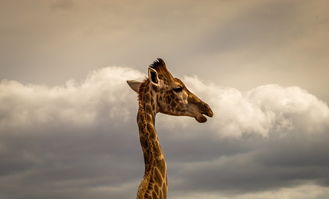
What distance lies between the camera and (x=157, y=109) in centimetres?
1521

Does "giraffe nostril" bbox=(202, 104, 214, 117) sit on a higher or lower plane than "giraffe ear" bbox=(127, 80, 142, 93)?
lower

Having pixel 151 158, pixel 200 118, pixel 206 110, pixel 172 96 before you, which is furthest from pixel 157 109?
pixel 151 158

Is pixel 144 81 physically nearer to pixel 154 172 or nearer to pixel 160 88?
pixel 160 88

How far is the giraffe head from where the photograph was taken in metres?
15.2

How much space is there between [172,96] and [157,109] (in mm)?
684

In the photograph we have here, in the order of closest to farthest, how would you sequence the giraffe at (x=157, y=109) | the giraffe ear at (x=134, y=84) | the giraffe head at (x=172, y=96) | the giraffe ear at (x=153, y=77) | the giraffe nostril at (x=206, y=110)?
the giraffe at (x=157, y=109), the giraffe ear at (x=153, y=77), the giraffe head at (x=172, y=96), the giraffe ear at (x=134, y=84), the giraffe nostril at (x=206, y=110)

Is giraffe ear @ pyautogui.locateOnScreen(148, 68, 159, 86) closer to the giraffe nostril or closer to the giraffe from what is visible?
the giraffe

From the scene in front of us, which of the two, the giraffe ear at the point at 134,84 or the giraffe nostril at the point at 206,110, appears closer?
the giraffe ear at the point at 134,84

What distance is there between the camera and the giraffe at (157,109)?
13750 mm

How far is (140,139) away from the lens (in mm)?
14031

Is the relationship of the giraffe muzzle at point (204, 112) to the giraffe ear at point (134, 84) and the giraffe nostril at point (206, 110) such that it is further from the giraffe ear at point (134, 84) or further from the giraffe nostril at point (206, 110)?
the giraffe ear at point (134, 84)

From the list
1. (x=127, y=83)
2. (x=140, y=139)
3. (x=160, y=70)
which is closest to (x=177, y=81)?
(x=160, y=70)

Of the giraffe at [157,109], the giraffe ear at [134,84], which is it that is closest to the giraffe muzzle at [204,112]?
the giraffe at [157,109]

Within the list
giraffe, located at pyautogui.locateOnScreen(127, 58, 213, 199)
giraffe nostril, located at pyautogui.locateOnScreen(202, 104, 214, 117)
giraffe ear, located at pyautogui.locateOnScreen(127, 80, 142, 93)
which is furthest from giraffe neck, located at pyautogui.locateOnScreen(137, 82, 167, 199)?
giraffe nostril, located at pyautogui.locateOnScreen(202, 104, 214, 117)
